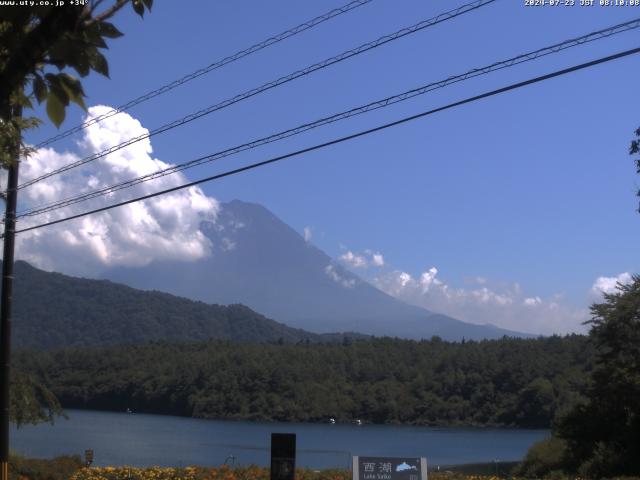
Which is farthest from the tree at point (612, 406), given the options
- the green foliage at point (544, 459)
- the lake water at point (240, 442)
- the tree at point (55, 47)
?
the tree at point (55, 47)

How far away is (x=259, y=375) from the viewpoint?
101 meters

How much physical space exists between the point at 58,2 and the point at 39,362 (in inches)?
3972

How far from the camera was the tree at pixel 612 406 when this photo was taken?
93.1 feet

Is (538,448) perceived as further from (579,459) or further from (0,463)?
(0,463)

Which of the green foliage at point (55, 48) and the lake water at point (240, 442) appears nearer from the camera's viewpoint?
the green foliage at point (55, 48)

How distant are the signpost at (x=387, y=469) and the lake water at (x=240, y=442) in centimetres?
2064

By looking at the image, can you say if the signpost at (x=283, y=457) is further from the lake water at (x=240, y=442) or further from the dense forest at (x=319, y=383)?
the dense forest at (x=319, y=383)

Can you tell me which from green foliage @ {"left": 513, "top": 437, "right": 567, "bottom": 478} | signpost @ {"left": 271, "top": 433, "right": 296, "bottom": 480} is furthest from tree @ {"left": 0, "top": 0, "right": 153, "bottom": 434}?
green foliage @ {"left": 513, "top": 437, "right": 567, "bottom": 478}

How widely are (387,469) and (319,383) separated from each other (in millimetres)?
94220

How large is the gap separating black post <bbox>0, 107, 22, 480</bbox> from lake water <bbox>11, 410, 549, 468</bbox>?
19313mm

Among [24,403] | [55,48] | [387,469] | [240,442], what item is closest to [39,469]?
[24,403]

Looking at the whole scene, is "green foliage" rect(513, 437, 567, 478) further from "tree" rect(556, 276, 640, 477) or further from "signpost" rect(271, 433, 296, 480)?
"signpost" rect(271, 433, 296, 480)

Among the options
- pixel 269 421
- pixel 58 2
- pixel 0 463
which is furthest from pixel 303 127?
pixel 269 421

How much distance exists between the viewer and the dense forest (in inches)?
3713
